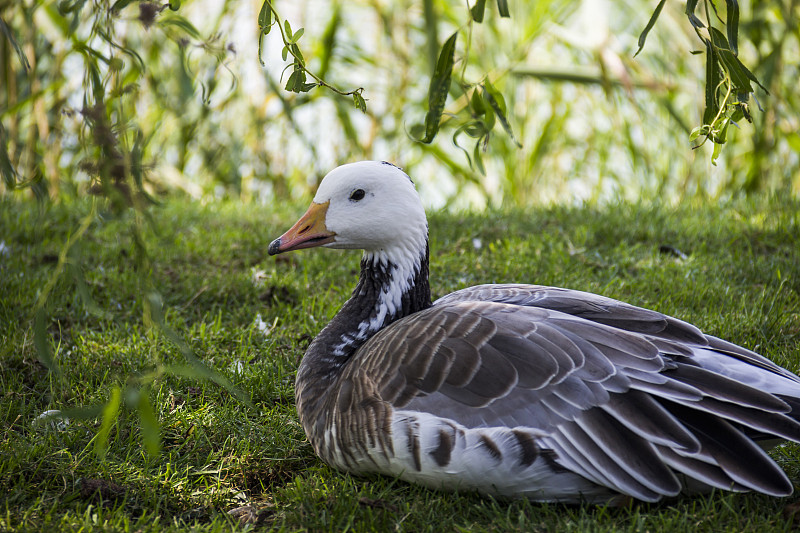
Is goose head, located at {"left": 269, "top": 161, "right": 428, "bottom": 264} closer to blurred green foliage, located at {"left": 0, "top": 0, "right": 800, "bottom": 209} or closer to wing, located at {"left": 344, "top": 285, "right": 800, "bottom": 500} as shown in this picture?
wing, located at {"left": 344, "top": 285, "right": 800, "bottom": 500}

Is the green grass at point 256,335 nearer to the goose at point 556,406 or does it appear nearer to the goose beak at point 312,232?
the goose at point 556,406

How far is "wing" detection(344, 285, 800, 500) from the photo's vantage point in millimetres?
2713

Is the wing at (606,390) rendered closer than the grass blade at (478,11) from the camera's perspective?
Yes

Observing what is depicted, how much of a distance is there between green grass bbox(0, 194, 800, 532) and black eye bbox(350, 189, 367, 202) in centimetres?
111

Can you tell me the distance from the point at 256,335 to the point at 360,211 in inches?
52.5

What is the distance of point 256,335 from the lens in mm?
4516

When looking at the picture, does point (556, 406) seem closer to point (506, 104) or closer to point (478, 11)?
point (478, 11)

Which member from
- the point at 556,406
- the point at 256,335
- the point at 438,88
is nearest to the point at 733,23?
the point at 438,88

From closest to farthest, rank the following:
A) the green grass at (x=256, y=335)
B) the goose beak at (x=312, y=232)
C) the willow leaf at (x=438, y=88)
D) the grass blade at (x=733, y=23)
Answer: the grass blade at (x=733, y=23)
the green grass at (x=256, y=335)
the willow leaf at (x=438, y=88)
the goose beak at (x=312, y=232)

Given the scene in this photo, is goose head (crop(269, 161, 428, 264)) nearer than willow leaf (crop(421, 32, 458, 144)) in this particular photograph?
No

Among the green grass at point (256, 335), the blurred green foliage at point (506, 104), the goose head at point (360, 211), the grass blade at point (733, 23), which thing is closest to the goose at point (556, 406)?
the green grass at point (256, 335)

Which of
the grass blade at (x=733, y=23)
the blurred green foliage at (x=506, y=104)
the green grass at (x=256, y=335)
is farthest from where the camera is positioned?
the blurred green foliage at (x=506, y=104)

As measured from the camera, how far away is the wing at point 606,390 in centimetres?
271

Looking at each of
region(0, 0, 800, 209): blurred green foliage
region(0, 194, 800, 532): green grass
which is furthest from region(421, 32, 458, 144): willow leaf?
region(0, 0, 800, 209): blurred green foliage
